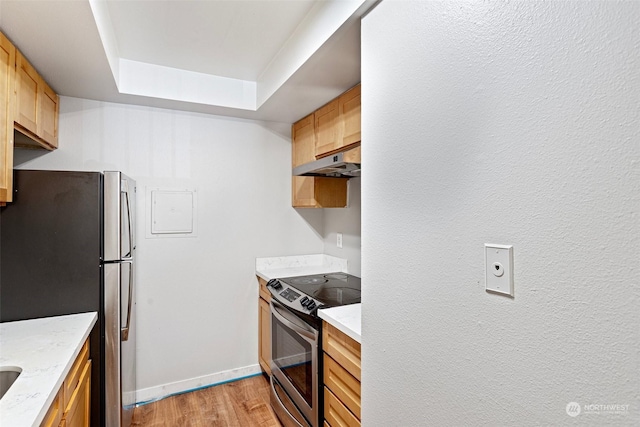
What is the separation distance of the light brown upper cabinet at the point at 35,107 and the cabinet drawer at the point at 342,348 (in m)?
1.84

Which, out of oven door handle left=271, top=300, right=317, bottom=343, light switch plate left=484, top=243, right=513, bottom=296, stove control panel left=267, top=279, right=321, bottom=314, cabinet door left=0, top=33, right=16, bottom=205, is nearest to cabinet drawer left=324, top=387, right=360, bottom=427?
oven door handle left=271, top=300, right=317, bottom=343

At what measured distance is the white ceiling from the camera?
1.46 meters

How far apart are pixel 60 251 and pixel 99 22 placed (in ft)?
3.81

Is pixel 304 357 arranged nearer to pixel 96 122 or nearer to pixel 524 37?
pixel 524 37

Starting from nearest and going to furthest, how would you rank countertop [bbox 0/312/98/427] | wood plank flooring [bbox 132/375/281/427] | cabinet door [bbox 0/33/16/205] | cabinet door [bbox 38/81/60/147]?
countertop [bbox 0/312/98/427] < cabinet door [bbox 0/33/16/205] < cabinet door [bbox 38/81/60/147] < wood plank flooring [bbox 132/375/281/427]

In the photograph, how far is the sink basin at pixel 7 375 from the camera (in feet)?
4.16

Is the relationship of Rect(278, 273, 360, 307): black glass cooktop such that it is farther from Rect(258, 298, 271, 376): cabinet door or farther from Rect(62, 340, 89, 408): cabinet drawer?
Rect(62, 340, 89, 408): cabinet drawer

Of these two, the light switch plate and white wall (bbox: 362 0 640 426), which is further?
the light switch plate

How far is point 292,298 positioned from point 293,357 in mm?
369

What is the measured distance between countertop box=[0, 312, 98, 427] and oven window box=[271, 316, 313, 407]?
1.09m

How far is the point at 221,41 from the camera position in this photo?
2012 millimetres

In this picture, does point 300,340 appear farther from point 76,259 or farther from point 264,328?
point 76,259

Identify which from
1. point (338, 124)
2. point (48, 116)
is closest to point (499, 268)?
point (338, 124)

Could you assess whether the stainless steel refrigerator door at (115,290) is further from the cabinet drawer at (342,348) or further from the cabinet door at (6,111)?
the cabinet drawer at (342,348)
